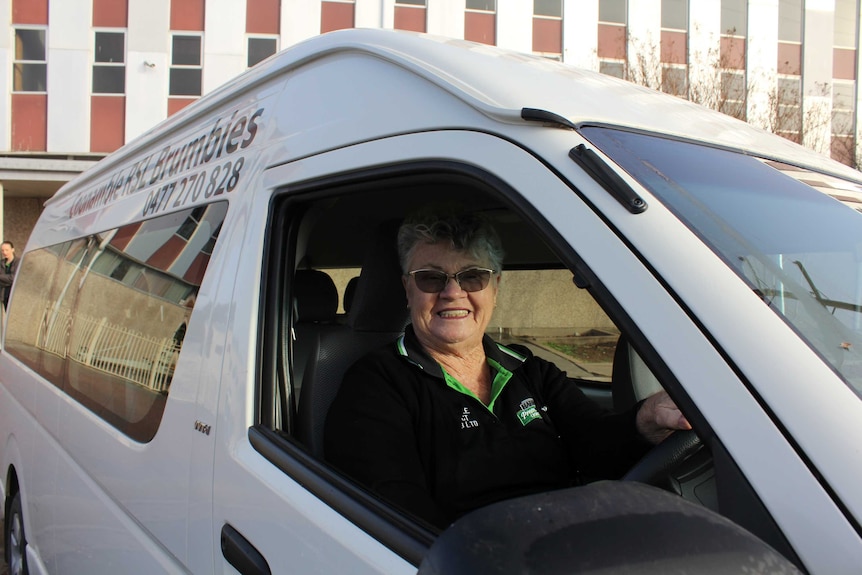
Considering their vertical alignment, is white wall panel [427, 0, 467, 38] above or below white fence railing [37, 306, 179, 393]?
above

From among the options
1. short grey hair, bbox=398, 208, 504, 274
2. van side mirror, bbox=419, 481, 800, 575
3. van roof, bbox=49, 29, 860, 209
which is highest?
van roof, bbox=49, 29, 860, 209

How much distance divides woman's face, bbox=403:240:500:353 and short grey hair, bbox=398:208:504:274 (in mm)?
18

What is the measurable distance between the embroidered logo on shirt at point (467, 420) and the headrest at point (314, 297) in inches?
30.6

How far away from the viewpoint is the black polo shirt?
1.61 m

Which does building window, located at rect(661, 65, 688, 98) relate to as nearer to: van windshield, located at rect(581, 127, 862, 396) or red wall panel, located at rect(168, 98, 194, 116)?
red wall panel, located at rect(168, 98, 194, 116)

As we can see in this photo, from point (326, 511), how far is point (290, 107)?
103 cm

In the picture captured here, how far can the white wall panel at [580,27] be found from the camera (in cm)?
1733

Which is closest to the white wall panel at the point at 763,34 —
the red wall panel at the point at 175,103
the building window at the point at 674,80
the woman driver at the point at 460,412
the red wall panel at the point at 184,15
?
the building window at the point at 674,80

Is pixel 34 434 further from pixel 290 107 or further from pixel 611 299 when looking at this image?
pixel 611 299

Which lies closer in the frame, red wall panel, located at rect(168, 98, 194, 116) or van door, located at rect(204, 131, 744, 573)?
van door, located at rect(204, 131, 744, 573)

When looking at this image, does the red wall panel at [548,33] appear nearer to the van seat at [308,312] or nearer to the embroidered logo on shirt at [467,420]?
the van seat at [308,312]

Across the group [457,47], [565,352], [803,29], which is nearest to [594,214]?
[457,47]

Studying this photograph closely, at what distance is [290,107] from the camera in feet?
5.83

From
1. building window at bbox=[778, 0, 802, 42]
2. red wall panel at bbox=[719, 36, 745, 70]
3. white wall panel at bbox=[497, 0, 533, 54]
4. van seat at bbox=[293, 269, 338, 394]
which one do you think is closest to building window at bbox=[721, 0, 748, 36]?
red wall panel at bbox=[719, 36, 745, 70]
